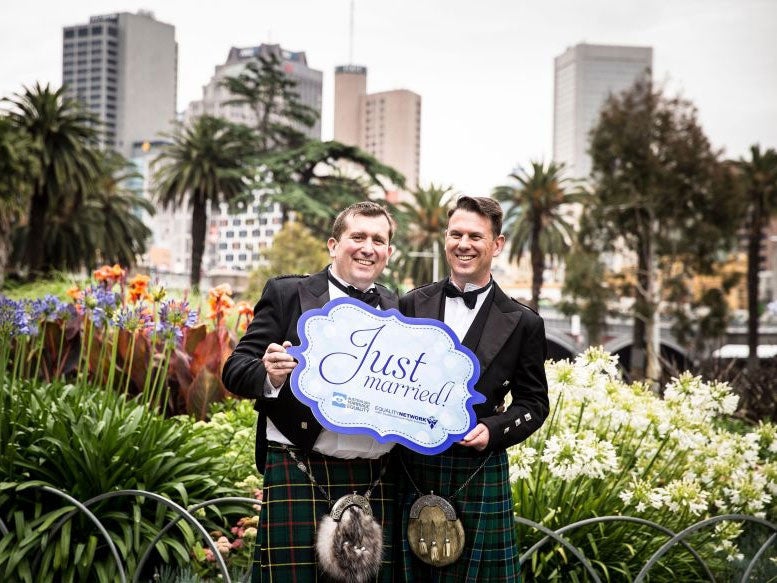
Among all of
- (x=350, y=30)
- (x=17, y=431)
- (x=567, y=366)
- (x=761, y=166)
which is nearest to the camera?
(x=567, y=366)

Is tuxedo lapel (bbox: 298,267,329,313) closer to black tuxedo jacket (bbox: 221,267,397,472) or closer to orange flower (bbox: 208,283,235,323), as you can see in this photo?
black tuxedo jacket (bbox: 221,267,397,472)

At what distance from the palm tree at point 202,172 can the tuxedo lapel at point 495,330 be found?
33642 millimetres

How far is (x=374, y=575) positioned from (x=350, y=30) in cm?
19554

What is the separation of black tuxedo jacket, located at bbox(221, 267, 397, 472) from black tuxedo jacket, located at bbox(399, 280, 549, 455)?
0.32 meters

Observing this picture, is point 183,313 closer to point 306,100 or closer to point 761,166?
point 761,166

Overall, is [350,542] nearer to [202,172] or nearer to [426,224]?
[202,172]

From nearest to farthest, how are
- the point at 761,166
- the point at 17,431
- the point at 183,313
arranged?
the point at 17,431 < the point at 183,313 < the point at 761,166

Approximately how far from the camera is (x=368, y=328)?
2678 mm

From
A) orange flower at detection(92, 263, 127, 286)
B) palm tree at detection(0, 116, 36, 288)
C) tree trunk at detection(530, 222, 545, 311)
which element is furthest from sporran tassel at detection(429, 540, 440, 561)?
tree trunk at detection(530, 222, 545, 311)

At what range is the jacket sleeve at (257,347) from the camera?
262 cm

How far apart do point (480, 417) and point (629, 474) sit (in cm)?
211

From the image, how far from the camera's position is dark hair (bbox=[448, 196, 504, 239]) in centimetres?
281

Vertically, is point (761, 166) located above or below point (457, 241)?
above

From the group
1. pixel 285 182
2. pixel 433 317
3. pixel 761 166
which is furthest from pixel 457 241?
pixel 761 166
